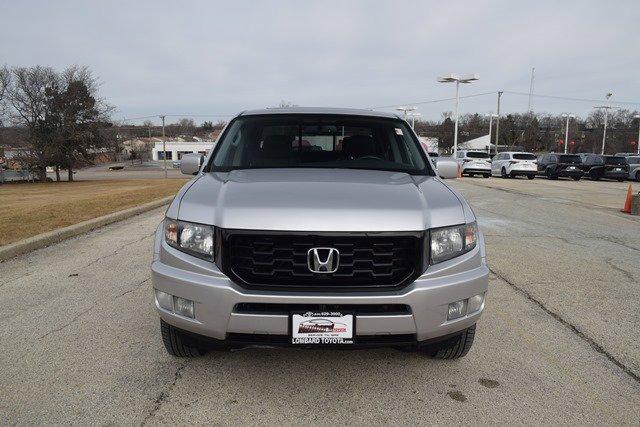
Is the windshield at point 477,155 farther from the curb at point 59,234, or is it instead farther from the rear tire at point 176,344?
the rear tire at point 176,344

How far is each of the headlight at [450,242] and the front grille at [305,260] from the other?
13cm

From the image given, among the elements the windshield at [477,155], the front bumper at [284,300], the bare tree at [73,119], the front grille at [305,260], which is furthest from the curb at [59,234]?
the bare tree at [73,119]

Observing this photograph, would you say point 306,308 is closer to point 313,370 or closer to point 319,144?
point 313,370

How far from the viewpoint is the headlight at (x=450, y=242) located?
259cm

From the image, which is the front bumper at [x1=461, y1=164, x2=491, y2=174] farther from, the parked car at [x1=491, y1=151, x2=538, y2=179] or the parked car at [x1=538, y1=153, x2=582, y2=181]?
the parked car at [x1=538, y1=153, x2=582, y2=181]

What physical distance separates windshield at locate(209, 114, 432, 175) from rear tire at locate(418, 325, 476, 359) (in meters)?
1.23

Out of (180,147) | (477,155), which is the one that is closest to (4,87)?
(477,155)

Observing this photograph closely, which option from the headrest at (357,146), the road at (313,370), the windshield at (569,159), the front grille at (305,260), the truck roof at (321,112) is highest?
the truck roof at (321,112)

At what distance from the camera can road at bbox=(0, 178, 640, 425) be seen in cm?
255

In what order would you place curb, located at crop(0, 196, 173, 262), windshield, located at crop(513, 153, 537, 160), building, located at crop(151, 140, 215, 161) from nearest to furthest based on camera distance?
→ curb, located at crop(0, 196, 173, 262), windshield, located at crop(513, 153, 537, 160), building, located at crop(151, 140, 215, 161)

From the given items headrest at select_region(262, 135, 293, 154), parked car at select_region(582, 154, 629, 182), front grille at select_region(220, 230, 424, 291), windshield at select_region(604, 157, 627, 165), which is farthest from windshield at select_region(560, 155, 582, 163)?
front grille at select_region(220, 230, 424, 291)

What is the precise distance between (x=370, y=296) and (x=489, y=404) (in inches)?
39.0

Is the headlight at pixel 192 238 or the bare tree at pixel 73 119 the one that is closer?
the headlight at pixel 192 238

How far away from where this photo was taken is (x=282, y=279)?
248 centimetres
